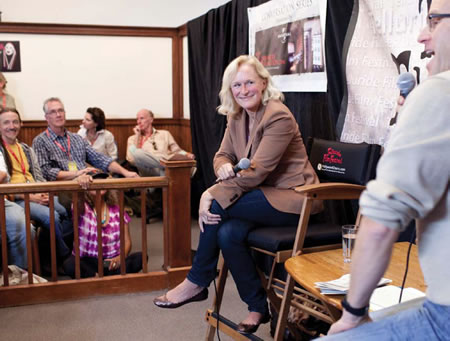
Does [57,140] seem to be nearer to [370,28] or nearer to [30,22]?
[370,28]

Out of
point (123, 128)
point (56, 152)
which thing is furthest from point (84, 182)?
point (123, 128)

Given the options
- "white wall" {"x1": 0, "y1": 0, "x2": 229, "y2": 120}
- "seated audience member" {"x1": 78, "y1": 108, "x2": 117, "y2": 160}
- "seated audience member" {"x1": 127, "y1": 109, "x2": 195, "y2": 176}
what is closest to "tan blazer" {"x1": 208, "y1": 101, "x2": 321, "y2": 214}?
"seated audience member" {"x1": 127, "y1": 109, "x2": 195, "y2": 176}

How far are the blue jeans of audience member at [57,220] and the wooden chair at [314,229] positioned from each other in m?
1.48

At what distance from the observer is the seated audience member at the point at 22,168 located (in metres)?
3.56

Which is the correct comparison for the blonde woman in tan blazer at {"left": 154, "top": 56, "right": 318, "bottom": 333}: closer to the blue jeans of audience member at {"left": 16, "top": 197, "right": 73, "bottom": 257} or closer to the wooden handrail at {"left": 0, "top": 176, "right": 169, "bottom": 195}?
the wooden handrail at {"left": 0, "top": 176, "right": 169, "bottom": 195}

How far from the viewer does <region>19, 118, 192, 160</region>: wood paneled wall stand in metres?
6.16

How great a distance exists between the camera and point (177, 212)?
3305 millimetres

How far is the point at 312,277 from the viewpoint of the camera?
1.76 metres

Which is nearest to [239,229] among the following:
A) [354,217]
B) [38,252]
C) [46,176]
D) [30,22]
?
[354,217]

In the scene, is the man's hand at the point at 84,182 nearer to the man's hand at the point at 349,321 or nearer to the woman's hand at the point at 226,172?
the woman's hand at the point at 226,172

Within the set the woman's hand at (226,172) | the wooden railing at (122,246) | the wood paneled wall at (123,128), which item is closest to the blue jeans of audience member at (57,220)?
the wooden railing at (122,246)

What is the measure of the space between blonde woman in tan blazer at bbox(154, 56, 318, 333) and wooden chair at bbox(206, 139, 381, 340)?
0.21 feet

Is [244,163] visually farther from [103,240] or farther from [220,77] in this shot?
[220,77]

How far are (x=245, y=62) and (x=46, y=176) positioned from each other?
196cm
